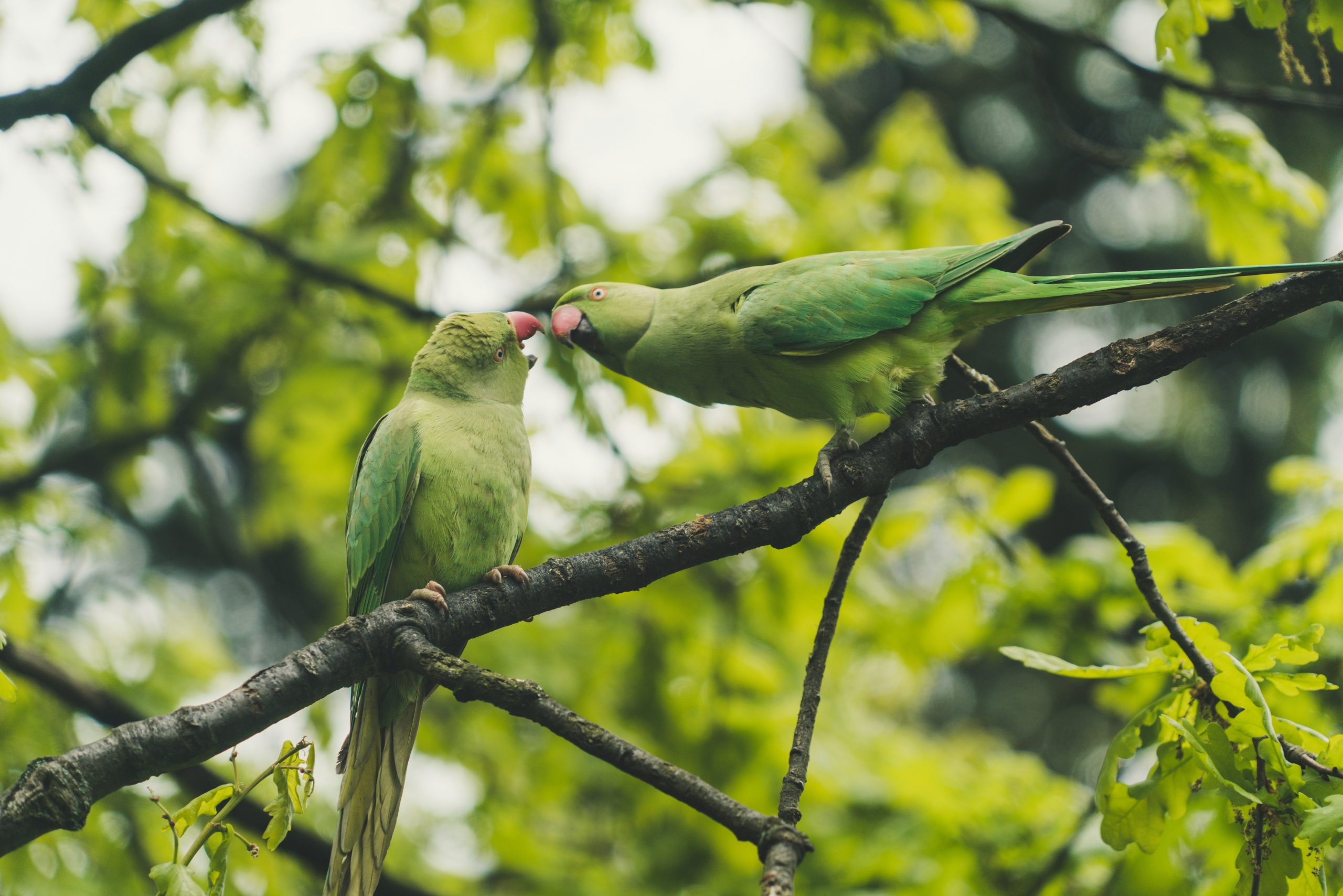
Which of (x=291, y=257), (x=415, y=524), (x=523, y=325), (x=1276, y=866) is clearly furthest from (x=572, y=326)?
(x=1276, y=866)

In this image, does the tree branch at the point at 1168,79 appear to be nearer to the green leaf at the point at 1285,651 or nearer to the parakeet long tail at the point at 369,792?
the green leaf at the point at 1285,651

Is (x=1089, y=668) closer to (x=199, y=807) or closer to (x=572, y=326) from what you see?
(x=199, y=807)

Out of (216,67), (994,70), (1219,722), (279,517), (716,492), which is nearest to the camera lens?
(1219,722)

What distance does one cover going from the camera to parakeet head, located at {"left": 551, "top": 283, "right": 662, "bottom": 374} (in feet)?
14.8

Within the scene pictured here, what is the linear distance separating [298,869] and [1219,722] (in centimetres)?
735

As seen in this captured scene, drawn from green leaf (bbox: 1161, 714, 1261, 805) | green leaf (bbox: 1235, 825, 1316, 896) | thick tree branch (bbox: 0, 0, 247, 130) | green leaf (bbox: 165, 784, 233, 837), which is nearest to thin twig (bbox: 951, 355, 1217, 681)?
green leaf (bbox: 1161, 714, 1261, 805)

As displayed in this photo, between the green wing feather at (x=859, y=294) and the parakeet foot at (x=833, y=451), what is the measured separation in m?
0.36

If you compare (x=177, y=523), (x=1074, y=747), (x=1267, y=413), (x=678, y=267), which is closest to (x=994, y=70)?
(x=1267, y=413)

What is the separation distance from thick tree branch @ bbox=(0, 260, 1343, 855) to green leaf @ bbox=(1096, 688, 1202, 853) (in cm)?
102

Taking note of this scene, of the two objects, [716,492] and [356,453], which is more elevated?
[356,453]

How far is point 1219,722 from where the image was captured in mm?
2781

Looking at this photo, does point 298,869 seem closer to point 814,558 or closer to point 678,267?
point 814,558

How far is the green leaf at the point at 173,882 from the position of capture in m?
2.24

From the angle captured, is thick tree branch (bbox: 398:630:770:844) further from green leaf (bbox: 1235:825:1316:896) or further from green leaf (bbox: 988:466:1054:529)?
green leaf (bbox: 988:466:1054:529)
